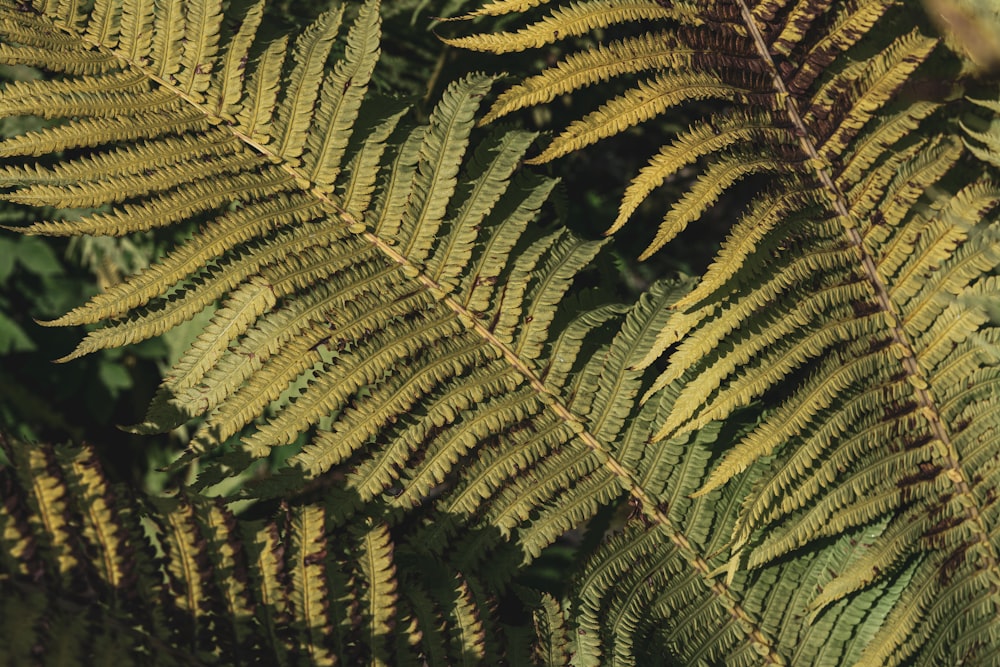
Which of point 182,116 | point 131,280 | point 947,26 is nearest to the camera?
point 131,280

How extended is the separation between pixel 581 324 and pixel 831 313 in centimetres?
41

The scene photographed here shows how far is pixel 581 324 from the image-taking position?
1.47m

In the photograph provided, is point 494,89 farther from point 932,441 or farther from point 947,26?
point 932,441

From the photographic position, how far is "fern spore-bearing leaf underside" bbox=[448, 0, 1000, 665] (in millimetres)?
1335

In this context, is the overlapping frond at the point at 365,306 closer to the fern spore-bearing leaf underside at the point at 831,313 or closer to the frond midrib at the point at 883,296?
the fern spore-bearing leaf underside at the point at 831,313

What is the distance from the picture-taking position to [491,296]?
57.3 inches

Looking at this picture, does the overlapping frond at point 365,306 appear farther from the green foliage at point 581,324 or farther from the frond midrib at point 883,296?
the frond midrib at point 883,296

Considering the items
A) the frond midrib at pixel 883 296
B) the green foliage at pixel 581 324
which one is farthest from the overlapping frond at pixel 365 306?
the frond midrib at pixel 883 296

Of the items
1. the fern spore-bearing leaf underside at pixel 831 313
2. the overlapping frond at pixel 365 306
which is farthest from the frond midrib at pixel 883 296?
the overlapping frond at pixel 365 306

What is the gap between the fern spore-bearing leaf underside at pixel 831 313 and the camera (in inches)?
52.6

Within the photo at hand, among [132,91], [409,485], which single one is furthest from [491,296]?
[132,91]

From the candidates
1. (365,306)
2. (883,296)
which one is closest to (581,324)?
(365,306)

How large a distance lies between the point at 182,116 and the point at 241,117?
0.09 metres

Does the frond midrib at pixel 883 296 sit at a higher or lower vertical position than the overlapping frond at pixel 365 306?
higher
